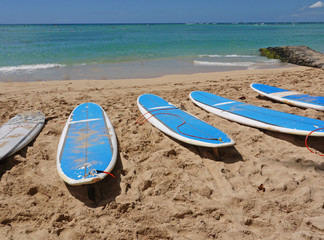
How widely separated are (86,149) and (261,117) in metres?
3.04

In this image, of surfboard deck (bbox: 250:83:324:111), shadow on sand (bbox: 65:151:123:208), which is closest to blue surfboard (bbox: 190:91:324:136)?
surfboard deck (bbox: 250:83:324:111)

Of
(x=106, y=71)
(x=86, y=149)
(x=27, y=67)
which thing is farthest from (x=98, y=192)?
(x=27, y=67)

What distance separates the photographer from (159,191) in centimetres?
235

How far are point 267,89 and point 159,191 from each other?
14.6ft

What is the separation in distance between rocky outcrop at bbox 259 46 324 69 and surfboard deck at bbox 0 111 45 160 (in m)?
10.8

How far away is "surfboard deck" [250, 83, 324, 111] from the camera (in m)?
→ 4.39

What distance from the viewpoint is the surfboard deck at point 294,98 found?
4.39 metres

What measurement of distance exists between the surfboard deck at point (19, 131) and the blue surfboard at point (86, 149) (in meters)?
0.56

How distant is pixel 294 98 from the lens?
4.76 m

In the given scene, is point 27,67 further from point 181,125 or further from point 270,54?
point 270,54

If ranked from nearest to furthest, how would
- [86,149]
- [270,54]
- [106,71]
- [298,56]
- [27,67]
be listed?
[86,149] → [106,71] → [27,67] → [298,56] → [270,54]

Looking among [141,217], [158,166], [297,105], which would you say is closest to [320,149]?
[297,105]

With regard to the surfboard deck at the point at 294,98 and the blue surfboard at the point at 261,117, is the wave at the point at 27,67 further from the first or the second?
the surfboard deck at the point at 294,98

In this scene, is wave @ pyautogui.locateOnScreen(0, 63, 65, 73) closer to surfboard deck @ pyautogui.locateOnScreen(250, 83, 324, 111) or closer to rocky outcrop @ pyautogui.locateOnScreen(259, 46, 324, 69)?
surfboard deck @ pyautogui.locateOnScreen(250, 83, 324, 111)
